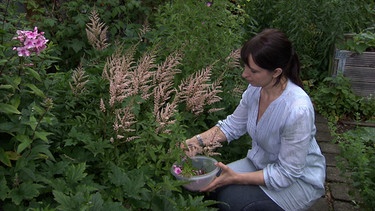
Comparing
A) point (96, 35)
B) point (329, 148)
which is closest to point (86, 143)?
point (96, 35)

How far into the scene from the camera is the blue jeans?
103 inches

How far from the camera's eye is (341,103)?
5094 millimetres

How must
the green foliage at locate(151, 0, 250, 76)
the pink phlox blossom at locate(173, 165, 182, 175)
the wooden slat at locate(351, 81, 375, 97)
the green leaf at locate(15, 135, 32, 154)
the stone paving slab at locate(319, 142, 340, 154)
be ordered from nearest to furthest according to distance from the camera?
the green leaf at locate(15, 135, 32, 154) → the pink phlox blossom at locate(173, 165, 182, 175) → the green foliage at locate(151, 0, 250, 76) → the stone paving slab at locate(319, 142, 340, 154) → the wooden slat at locate(351, 81, 375, 97)

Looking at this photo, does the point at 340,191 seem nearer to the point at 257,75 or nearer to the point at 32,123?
the point at 257,75

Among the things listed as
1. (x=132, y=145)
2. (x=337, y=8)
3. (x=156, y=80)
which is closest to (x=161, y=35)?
(x=156, y=80)

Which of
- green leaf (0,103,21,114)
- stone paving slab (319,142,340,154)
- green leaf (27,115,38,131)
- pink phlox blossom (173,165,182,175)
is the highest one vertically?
green leaf (0,103,21,114)

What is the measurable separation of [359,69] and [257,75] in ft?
9.91

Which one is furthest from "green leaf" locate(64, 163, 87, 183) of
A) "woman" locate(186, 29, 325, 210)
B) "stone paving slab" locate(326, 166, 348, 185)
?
"stone paving slab" locate(326, 166, 348, 185)

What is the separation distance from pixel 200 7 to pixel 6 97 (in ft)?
6.04

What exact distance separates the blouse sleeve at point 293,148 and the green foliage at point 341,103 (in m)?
2.62

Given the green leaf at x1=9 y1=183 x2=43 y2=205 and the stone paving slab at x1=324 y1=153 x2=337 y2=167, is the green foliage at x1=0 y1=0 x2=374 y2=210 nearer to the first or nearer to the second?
the green leaf at x1=9 y1=183 x2=43 y2=205

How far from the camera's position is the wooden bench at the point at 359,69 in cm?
511

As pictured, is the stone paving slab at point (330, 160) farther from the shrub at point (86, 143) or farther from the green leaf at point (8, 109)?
the green leaf at point (8, 109)

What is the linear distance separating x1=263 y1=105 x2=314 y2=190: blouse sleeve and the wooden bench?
2858 millimetres
